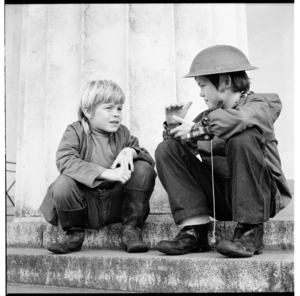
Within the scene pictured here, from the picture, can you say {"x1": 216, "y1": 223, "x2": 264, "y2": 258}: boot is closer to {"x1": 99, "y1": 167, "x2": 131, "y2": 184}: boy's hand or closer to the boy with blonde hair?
the boy with blonde hair

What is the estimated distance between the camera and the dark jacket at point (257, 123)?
186cm

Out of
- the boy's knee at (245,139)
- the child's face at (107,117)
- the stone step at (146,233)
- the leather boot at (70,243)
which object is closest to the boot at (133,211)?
the stone step at (146,233)

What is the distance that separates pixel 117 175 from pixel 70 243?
0.39 metres

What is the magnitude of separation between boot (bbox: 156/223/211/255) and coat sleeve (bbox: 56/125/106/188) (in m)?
0.45

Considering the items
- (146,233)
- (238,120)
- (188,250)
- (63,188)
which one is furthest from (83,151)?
(238,120)

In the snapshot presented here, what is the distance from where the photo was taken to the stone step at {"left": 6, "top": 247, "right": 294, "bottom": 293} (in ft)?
5.52

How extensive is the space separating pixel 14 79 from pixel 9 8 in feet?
2.51

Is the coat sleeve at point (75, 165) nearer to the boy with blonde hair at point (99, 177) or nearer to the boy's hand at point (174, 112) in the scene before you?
the boy with blonde hair at point (99, 177)

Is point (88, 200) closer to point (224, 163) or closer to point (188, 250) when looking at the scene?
point (188, 250)

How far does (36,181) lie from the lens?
2891 mm

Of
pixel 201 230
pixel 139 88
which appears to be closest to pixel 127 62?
pixel 139 88

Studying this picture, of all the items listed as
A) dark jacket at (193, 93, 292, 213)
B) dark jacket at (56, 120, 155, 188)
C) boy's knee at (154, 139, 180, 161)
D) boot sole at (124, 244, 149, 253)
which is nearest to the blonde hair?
dark jacket at (56, 120, 155, 188)

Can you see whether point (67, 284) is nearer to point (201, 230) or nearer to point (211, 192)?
point (201, 230)

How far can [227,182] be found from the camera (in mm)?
2178
